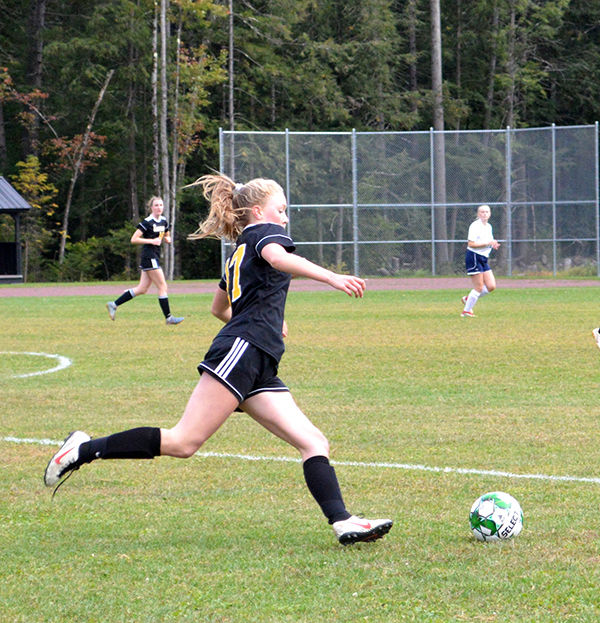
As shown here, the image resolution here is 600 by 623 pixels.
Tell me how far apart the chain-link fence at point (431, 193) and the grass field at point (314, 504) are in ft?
60.1

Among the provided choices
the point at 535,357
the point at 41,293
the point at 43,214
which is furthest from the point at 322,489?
the point at 43,214

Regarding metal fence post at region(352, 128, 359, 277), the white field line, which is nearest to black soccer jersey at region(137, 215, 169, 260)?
the white field line

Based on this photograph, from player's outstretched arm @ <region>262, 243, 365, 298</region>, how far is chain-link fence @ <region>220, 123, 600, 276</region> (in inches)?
969

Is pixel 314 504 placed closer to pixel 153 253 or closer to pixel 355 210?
pixel 153 253

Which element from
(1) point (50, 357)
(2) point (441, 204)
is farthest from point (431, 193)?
(1) point (50, 357)

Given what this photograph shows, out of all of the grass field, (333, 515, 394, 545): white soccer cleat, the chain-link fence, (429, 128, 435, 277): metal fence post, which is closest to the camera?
the grass field

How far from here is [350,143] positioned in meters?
30.0

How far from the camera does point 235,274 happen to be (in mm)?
4359

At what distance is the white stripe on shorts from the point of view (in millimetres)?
4152

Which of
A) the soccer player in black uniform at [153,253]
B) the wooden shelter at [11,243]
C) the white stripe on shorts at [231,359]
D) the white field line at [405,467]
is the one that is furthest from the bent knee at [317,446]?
the wooden shelter at [11,243]

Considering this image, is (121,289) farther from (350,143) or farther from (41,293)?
(350,143)

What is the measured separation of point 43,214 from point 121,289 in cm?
1458

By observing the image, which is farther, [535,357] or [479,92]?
[479,92]

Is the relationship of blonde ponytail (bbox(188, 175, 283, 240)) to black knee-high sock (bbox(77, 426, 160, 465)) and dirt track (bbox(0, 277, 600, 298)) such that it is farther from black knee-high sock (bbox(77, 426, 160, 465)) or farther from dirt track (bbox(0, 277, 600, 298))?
dirt track (bbox(0, 277, 600, 298))
